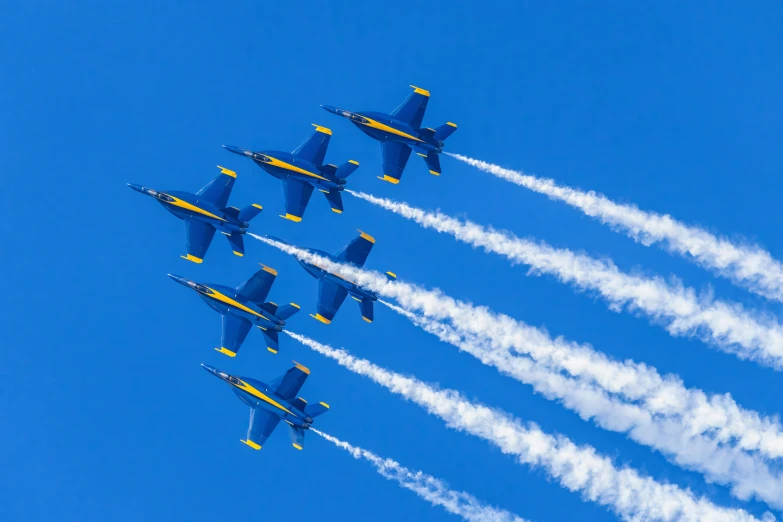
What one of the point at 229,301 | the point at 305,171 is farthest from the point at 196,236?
the point at 305,171

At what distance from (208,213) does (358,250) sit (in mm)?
10798

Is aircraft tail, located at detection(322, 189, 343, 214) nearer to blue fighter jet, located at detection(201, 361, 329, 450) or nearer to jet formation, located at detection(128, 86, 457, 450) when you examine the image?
jet formation, located at detection(128, 86, 457, 450)

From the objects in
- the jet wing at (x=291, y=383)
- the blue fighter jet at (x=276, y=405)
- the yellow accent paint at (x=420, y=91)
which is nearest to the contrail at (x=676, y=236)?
the yellow accent paint at (x=420, y=91)

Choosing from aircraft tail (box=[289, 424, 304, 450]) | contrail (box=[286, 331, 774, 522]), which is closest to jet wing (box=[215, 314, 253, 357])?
aircraft tail (box=[289, 424, 304, 450])

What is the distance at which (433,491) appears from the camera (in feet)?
204

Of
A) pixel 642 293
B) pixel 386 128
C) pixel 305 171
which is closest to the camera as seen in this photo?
pixel 642 293

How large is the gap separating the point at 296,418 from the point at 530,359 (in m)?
16.5

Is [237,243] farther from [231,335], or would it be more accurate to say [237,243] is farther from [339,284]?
[339,284]

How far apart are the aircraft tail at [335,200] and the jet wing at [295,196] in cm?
146

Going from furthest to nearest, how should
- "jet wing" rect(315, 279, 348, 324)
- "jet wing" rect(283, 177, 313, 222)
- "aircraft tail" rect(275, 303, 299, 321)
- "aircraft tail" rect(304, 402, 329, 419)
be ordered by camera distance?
"jet wing" rect(283, 177, 313, 222)
"jet wing" rect(315, 279, 348, 324)
"aircraft tail" rect(275, 303, 299, 321)
"aircraft tail" rect(304, 402, 329, 419)

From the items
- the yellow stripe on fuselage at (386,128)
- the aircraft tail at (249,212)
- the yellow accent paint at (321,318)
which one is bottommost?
the yellow accent paint at (321,318)

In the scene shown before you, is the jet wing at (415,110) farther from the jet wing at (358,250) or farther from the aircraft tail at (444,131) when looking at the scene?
the jet wing at (358,250)

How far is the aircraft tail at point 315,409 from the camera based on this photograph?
63531 mm

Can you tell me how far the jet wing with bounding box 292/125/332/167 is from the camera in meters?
65.4
